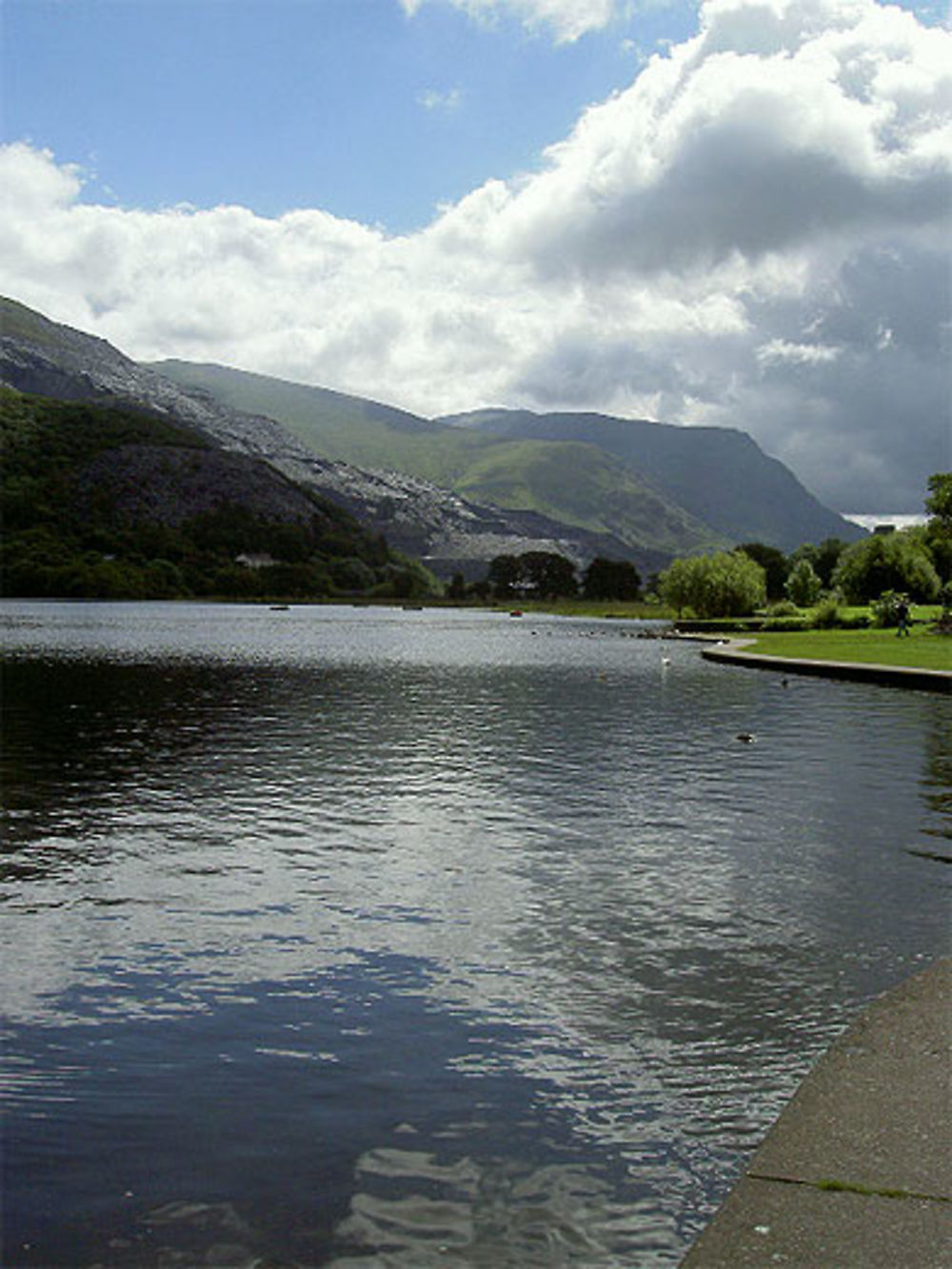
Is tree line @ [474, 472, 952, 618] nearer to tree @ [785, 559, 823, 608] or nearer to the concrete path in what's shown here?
tree @ [785, 559, 823, 608]

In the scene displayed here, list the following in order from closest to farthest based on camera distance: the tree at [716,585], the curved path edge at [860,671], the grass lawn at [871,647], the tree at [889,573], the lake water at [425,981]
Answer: the lake water at [425,981], the curved path edge at [860,671], the grass lawn at [871,647], the tree at [716,585], the tree at [889,573]

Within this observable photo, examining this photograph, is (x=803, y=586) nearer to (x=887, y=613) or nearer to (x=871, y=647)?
(x=887, y=613)

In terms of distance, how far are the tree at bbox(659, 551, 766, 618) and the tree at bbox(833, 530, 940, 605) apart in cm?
2641

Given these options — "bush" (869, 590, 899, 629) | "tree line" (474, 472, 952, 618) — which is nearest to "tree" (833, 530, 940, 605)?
"tree line" (474, 472, 952, 618)

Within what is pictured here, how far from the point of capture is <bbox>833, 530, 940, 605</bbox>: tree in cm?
14912

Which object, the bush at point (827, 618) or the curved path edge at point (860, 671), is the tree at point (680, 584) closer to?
the bush at point (827, 618)

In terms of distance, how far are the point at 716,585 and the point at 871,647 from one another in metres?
63.1

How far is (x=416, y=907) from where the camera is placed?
1373 cm

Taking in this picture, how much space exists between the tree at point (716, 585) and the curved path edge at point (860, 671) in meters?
67.1

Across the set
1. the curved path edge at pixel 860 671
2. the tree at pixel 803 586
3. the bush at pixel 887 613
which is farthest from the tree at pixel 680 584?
the curved path edge at pixel 860 671

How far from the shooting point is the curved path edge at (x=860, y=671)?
4406cm

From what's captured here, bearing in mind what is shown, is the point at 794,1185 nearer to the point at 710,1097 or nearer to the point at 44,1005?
the point at 710,1097

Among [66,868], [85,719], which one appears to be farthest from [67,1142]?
[85,719]

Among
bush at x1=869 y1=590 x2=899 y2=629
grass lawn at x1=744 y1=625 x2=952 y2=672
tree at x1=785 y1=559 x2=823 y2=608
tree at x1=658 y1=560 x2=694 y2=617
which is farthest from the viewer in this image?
tree at x1=785 y1=559 x2=823 y2=608
